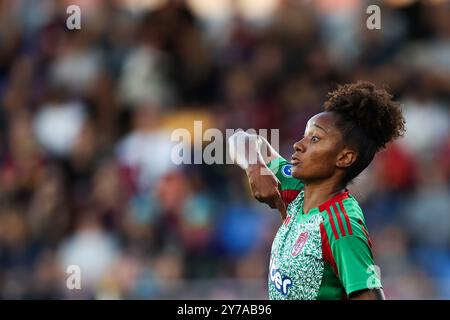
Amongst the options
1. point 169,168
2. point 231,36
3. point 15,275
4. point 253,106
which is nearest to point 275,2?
point 231,36

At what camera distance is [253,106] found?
8383 millimetres

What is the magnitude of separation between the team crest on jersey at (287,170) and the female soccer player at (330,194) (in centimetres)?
19

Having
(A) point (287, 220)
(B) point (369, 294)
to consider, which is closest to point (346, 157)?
(A) point (287, 220)

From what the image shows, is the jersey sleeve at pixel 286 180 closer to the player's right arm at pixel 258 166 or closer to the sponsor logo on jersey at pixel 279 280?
the player's right arm at pixel 258 166

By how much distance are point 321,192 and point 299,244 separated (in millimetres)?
254

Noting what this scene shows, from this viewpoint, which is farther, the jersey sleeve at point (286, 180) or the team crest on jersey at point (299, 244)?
the jersey sleeve at point (286, 180)

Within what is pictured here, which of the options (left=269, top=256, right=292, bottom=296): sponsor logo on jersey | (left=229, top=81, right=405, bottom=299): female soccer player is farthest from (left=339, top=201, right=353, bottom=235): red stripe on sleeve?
(left=269, top=256, right=292, bottom=296): sponsor logo on jersey

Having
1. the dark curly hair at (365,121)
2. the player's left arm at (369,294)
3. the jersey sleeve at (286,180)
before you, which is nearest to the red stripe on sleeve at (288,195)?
the jersey sleeve at (286,180)

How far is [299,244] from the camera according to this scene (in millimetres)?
3676

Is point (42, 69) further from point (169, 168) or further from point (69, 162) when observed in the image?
point (169, 168)

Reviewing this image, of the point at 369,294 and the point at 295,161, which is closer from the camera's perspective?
the point at 369,294

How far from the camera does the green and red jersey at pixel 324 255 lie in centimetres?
342

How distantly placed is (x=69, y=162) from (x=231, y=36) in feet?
6.64

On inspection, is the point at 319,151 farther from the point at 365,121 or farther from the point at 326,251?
the point at 326,251
